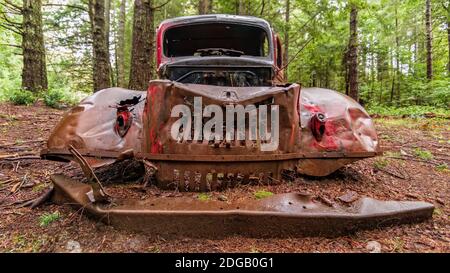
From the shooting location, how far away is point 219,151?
2586mm

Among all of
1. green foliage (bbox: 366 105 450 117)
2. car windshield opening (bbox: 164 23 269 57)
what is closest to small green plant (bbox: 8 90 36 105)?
car windshield opening (bbox: 164 23 269 57)

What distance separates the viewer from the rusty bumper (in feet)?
7.02

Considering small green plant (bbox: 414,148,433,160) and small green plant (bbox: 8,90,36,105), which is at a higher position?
small green plant (bbox: 8,90,36,105)

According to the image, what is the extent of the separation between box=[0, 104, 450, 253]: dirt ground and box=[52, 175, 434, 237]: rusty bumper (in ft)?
0.17

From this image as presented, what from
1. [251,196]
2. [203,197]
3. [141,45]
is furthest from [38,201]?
[141,45]

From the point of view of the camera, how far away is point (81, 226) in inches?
91.5

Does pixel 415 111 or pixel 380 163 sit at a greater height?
pixel 415 111

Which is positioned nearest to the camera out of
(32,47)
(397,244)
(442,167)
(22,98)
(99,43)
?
(397,244)

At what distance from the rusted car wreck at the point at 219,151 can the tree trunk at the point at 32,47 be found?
620 centimetres

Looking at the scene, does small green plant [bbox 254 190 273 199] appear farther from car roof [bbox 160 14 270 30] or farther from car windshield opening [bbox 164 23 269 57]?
car roof [bbox 160 14 270 30]

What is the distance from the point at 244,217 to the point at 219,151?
2.05 feet

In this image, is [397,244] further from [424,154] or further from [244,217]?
[424,154]
